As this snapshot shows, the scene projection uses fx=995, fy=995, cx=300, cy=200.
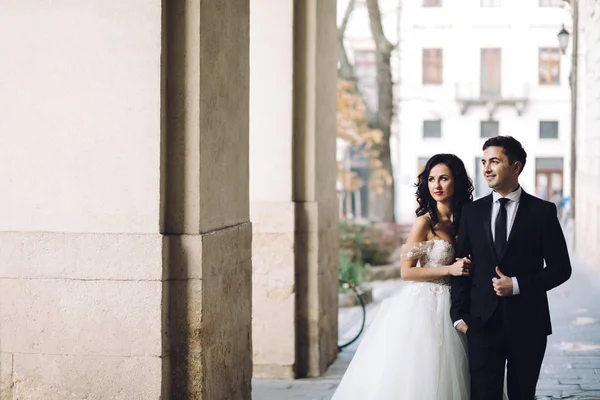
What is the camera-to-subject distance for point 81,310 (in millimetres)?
5184

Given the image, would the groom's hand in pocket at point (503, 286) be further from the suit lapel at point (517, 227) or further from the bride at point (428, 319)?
the bride at point (428, 319)

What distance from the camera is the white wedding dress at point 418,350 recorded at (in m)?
5.87

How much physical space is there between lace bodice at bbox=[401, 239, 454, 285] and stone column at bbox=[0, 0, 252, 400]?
1.35m

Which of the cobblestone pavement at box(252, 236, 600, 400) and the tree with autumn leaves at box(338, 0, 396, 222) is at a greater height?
the tree with autumn leaves at box(338, 0, 396, 222)

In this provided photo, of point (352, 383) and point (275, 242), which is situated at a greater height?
point (275, 242)

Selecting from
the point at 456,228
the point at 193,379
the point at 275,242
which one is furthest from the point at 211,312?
the point at 275,242

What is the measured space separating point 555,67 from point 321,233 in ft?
114

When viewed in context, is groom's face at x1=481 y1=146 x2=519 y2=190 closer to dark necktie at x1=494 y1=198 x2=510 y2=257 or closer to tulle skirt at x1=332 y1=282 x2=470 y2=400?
dark necktie at x1=494 y1=198 x2=510 y2=257

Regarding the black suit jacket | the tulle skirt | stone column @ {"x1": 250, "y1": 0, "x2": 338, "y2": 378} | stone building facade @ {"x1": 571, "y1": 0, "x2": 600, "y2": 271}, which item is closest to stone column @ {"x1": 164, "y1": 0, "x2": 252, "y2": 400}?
the tulle skirt

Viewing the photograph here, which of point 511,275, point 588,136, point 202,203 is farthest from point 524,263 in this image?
point 588,136

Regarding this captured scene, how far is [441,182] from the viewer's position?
19.6ft

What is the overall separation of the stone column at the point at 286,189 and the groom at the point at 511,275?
339 centimetres

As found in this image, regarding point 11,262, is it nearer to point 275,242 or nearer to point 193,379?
point 193,379

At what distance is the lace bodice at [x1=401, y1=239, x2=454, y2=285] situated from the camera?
6023mm
